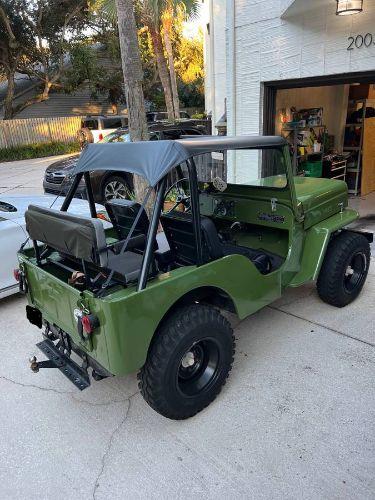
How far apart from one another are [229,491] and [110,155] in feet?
7.66

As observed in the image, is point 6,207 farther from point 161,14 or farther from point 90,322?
point 161,14

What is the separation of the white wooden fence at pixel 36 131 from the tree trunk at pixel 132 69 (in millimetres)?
14551

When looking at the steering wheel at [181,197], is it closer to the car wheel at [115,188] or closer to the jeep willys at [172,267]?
the jeep willys at [172,267]

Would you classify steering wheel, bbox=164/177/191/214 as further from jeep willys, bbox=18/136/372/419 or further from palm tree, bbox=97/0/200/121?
palm tree, bbox=97/0/200/121

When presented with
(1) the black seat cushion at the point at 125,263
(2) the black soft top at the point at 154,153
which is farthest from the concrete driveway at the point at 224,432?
(2) the black soft top at the point at 154,153

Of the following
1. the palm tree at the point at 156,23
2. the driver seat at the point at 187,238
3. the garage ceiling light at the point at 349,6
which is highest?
the palm tree at the point at 156,23

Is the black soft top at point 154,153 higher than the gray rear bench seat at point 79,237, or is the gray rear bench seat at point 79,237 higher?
the black soft top at point 154,153

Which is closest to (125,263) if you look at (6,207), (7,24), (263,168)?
(263,168)

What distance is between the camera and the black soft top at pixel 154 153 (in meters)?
2.45

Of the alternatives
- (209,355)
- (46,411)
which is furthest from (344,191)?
(46,411)

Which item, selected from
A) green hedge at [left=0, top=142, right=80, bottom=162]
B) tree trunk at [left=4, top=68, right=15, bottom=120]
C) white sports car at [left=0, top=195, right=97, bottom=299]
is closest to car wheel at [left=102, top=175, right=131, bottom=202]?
white sports car at [left=0, top=195, right=97, bottom=299]

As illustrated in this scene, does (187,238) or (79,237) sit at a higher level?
(79,237)

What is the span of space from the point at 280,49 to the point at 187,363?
18.5 ft

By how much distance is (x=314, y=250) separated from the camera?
361 centimetres
